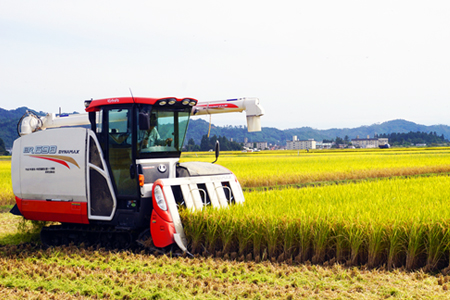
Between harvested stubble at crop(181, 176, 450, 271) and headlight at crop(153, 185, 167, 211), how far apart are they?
15.5 inches

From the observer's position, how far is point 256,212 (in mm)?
7418

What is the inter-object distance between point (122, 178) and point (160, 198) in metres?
1.01

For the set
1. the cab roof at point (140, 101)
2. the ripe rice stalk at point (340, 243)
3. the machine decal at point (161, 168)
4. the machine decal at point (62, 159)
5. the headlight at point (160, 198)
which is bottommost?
the ripe rice stalk at point (340, 243)

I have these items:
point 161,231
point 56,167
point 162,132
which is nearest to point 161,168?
point 162,132

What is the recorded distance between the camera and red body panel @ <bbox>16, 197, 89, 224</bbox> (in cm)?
819

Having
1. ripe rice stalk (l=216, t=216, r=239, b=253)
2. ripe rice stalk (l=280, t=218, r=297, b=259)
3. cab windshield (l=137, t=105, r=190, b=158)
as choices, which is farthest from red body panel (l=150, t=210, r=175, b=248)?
ripe rice stalk (l=280, t=218, r=297, b=259)

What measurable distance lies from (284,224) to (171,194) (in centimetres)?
205

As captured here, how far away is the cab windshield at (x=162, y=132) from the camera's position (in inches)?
307

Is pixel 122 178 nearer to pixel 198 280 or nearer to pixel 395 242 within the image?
pixel 198 280

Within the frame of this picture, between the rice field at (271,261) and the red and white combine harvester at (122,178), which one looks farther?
the red and white combine harvester at (122,178)

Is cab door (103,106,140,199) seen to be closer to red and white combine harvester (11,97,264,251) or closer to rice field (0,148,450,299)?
red and white combine harvester (11,97,264,251)

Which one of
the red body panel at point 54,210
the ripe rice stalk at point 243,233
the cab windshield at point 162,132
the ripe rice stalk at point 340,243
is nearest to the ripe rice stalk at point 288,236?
the ripe rice stalk at point 243,233

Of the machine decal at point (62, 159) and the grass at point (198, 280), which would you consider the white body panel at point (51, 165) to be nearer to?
the machine decal at point (62, 159)

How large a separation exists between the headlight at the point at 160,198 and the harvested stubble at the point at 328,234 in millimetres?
394
